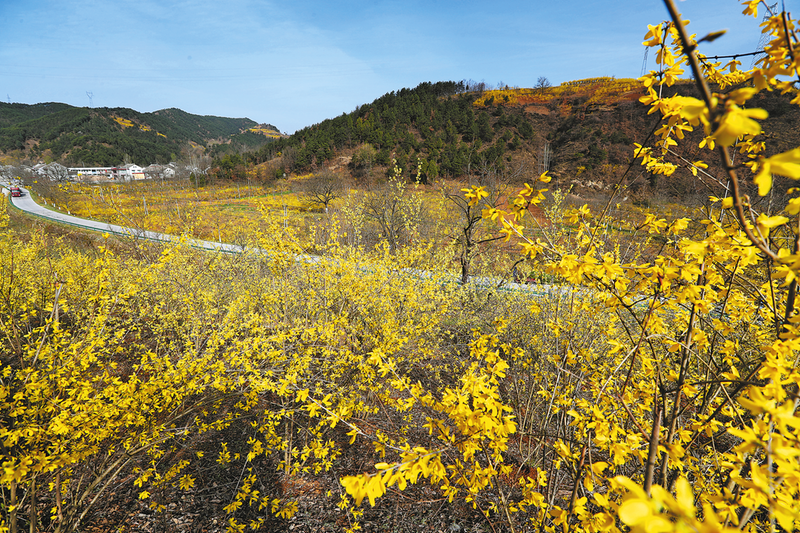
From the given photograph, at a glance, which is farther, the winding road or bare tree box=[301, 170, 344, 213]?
bare tree box=[301, 170, 344, 213]

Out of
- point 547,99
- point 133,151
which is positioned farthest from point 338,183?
point 133,151

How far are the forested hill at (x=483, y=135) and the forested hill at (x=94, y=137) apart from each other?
22.6 meters

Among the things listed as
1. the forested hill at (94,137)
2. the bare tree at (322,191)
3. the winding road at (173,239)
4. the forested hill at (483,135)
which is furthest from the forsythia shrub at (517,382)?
the forested hill at (94,137)

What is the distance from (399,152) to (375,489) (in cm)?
4795

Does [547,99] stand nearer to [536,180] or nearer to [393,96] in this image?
[393,96]

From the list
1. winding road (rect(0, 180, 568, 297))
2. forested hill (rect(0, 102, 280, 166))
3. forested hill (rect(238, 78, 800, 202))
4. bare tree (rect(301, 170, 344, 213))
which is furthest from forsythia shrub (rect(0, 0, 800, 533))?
forested hill (rect(0, 102, 280, 166))

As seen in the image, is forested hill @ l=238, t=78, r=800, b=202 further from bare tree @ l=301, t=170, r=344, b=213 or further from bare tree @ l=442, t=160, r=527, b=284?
bare tree @ l=442, t=160, r=527, b=284

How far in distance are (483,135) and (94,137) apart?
99213 mm

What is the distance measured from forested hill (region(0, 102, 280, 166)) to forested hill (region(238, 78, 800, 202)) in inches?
889

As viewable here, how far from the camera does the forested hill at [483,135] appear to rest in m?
42.3

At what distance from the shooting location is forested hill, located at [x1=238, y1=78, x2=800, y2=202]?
42.3 m

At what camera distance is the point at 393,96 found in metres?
61.8

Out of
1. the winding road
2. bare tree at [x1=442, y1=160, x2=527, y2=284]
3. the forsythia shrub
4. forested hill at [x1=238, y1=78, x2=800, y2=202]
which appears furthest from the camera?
forested hill at [x1=238, y1=78, x2=800, y2=202]

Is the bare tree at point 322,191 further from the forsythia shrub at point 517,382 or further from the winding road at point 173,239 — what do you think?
the forsythia shrub at point 517,382
